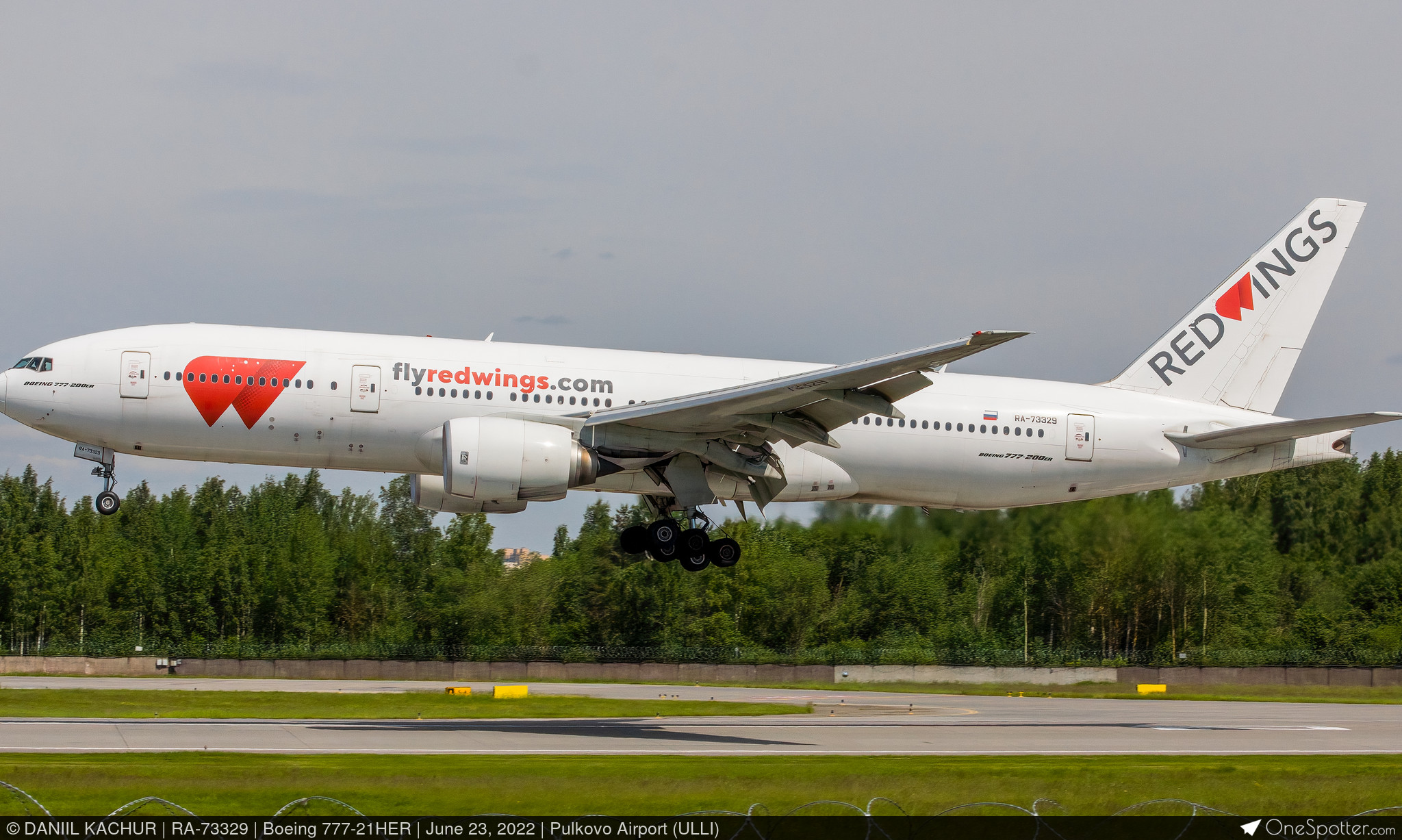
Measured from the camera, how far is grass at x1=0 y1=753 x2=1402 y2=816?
1705 cm

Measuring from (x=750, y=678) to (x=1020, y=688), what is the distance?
11.1m

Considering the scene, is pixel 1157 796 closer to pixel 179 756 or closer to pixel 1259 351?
pixel 179 756

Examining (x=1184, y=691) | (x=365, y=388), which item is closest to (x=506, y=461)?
(x=365, y=388)

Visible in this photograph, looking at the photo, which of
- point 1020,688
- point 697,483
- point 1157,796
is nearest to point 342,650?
point 1020,688

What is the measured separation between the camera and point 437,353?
2852 centimetres

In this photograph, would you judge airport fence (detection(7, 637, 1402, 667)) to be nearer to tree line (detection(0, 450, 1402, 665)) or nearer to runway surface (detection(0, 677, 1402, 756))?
tree line (detection(0, 450, 1402, 665))

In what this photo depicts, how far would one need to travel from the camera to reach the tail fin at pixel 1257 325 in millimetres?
33938

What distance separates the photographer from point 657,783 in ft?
63.4

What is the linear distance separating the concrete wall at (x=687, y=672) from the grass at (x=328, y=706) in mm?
13269

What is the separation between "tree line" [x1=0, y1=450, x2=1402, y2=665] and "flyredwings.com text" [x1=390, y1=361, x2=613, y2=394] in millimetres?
8125

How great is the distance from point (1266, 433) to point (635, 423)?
48.8 feet

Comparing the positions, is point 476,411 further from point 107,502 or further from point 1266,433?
point 1266,433
